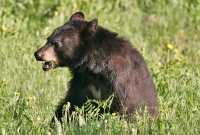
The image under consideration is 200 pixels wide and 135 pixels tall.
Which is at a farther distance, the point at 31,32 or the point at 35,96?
the point at 31,32

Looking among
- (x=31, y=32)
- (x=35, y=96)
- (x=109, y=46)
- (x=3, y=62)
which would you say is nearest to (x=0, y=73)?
(x=3, y=62)

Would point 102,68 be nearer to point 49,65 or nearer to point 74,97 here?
point 74,97

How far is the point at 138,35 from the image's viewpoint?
42.2ft

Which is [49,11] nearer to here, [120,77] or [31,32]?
[31,32]

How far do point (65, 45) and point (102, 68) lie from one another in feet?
2.24

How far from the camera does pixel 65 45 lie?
28.2 ft

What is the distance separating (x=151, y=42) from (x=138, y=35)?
317 mm

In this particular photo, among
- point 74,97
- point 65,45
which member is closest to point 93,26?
→ point 65,45

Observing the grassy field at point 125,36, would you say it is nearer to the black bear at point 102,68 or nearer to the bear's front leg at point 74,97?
the bear's front leg at point 74,97

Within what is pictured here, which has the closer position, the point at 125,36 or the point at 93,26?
the point at 93,26

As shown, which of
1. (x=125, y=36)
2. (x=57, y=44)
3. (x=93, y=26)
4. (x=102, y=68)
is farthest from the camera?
(x=125, y=36)

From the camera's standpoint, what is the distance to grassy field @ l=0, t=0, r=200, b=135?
22.3 feet

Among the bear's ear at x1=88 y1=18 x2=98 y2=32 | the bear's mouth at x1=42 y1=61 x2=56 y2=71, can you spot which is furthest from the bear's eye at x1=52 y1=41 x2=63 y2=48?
the bear's ear at x1=88 y1=18 x2=98 y2=32

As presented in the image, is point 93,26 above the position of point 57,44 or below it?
above
